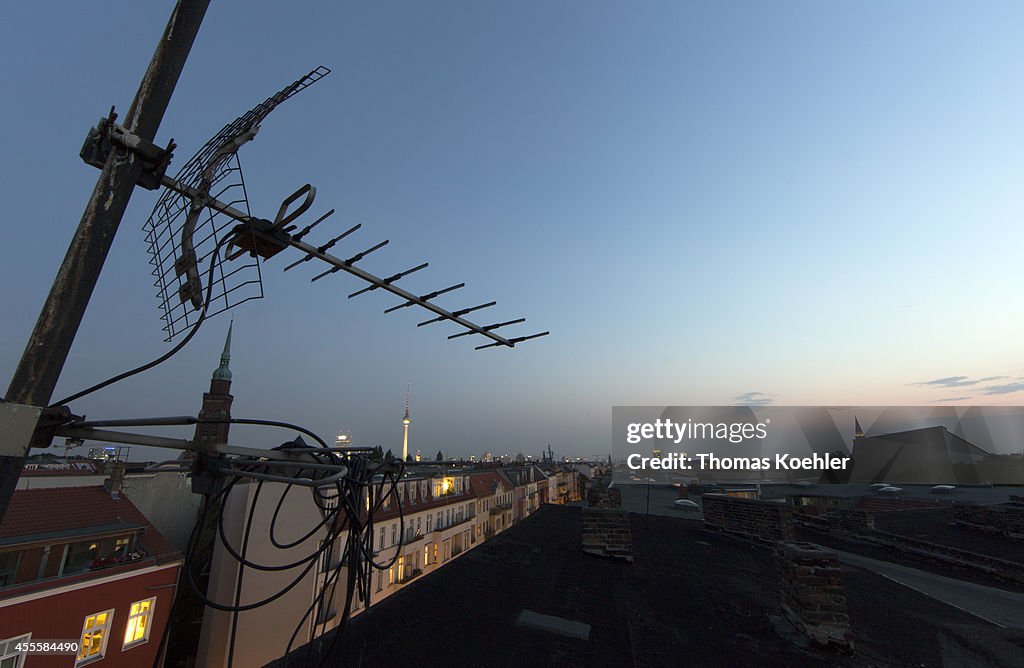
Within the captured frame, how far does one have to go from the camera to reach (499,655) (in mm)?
5562

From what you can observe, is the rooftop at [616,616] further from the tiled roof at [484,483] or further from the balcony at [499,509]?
the balcony at [499,509]

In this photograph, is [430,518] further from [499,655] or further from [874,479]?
[874,479]

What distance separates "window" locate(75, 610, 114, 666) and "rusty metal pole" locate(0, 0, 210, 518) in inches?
1000

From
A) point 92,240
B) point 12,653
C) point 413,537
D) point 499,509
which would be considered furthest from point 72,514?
point 499,509

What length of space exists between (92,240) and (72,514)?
28926 mm

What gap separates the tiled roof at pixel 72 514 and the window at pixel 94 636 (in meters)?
3.21

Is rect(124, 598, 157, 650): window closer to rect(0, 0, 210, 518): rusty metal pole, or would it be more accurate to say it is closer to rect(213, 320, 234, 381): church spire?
rect(0, 0, 210, 518): rusty metal pole

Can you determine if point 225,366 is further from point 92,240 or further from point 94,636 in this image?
point 92,240

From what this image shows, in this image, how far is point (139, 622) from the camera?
20594 mm

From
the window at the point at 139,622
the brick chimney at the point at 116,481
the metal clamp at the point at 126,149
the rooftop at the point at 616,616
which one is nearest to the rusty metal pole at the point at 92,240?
the metal clamp at the point at 126,149

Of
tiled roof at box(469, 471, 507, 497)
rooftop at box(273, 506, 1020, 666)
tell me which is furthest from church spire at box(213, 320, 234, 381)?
rooftop at box(273, 506, 1020, 666)

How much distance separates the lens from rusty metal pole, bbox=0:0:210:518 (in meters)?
2.10

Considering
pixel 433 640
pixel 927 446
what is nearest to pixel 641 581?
pixel 433 640

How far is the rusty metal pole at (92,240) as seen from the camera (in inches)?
82.7
